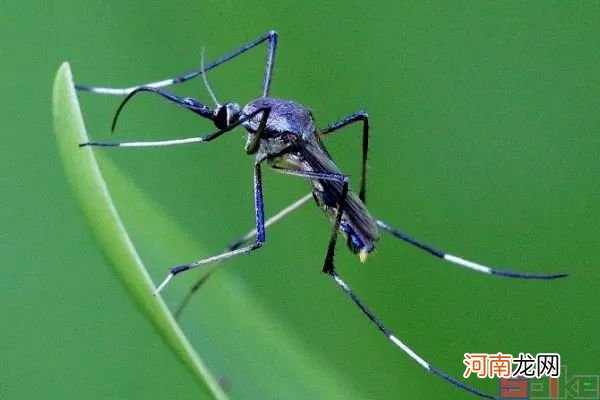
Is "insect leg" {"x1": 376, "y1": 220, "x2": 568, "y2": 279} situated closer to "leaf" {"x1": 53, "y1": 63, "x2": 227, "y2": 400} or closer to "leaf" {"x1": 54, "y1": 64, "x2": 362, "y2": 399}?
"leaf" {"x1": 54, "y1": 64, "x2": 362, "y2": 399}

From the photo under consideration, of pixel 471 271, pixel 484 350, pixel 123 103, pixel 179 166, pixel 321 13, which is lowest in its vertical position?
pixel 484 350

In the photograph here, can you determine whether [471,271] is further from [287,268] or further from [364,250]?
[287,268]

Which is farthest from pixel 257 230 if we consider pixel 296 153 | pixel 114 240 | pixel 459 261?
pixel 114 240

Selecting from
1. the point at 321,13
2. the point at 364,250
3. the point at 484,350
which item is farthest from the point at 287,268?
the point at 321,13

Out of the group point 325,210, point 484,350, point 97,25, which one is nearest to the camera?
point 484,350

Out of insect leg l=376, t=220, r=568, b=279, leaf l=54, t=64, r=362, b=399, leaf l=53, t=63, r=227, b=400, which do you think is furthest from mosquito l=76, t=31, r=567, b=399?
leaf l=53, t=63, r=227, b=400

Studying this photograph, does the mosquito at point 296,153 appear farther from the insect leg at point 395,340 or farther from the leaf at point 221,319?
the leaf at point 221,319

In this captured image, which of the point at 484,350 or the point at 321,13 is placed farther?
the point at 321,13
